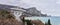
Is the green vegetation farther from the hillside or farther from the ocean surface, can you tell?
the ocean surface

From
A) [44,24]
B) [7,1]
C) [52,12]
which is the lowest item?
[44,24]

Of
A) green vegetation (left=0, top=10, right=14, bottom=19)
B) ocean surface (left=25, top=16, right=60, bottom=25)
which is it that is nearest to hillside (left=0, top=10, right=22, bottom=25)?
green vegetation (left=0, top=10, right=14, bottom=19)

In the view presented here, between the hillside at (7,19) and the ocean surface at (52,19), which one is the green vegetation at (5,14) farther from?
the ocean surface at (52,19)

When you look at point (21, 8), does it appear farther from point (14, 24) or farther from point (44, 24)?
point (44, 24)

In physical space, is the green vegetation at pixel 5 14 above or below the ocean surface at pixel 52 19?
above

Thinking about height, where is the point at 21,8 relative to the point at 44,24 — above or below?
above

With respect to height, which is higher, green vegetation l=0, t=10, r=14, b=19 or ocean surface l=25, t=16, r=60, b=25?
green vegetation l=0, t=10, r=14, b=19

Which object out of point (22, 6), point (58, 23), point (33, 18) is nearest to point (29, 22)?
point (33, 18)

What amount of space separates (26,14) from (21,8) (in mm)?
73

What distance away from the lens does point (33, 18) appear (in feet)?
3.53

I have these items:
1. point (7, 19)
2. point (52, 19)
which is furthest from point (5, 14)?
point (52, 19)

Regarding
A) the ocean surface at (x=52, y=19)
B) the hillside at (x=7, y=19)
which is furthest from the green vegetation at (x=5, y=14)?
the ocean surface at (x=52, y=19)

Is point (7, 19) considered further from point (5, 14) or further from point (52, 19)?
point (52, 19)

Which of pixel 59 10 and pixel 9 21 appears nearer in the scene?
pixel 9 21
